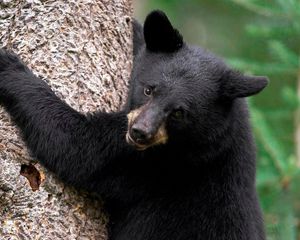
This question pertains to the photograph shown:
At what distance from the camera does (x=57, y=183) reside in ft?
17.6

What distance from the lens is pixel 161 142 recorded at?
545 cm

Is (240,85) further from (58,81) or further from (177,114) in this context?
(58,81)

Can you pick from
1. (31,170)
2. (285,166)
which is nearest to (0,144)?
(31,170)

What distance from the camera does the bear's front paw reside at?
5488mm

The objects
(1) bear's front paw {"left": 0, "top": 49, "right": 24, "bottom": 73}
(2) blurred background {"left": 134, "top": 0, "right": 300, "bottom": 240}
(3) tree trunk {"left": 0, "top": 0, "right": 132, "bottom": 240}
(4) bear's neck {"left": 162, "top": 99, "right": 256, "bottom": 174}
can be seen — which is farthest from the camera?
(2) blurred background {"left": 134, "top": 0, "right": 300, "bottom": 240}

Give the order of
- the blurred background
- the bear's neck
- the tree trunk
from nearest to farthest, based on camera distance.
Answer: the tree trunk → the bear's neck → the blurred background

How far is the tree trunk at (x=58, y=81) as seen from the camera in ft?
16.8

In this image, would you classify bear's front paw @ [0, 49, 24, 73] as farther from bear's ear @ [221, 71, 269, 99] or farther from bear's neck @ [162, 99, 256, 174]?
bear's ear @ [221, 71, 269, 99]

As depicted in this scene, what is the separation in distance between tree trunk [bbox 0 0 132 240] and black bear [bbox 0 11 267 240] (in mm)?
95

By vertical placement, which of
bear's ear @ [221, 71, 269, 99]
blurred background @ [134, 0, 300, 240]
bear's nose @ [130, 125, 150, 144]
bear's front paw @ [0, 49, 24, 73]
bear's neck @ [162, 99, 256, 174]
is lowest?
blurred background @ [134, 0, 300, 240]

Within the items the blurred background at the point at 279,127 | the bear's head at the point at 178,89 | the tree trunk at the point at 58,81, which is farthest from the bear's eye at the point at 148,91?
the blurred background at the point at 279,127

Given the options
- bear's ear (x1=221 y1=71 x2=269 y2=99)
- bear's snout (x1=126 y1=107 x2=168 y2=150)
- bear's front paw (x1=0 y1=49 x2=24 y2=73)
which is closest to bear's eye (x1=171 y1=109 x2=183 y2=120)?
bear's snout (x1=126 y1=107 x2=168 y2=150)

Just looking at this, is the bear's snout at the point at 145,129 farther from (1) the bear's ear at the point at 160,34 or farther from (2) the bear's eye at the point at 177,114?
(1) the bear's ear at the point at 160,34

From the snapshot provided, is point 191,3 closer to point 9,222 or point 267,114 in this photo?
point 267,114
